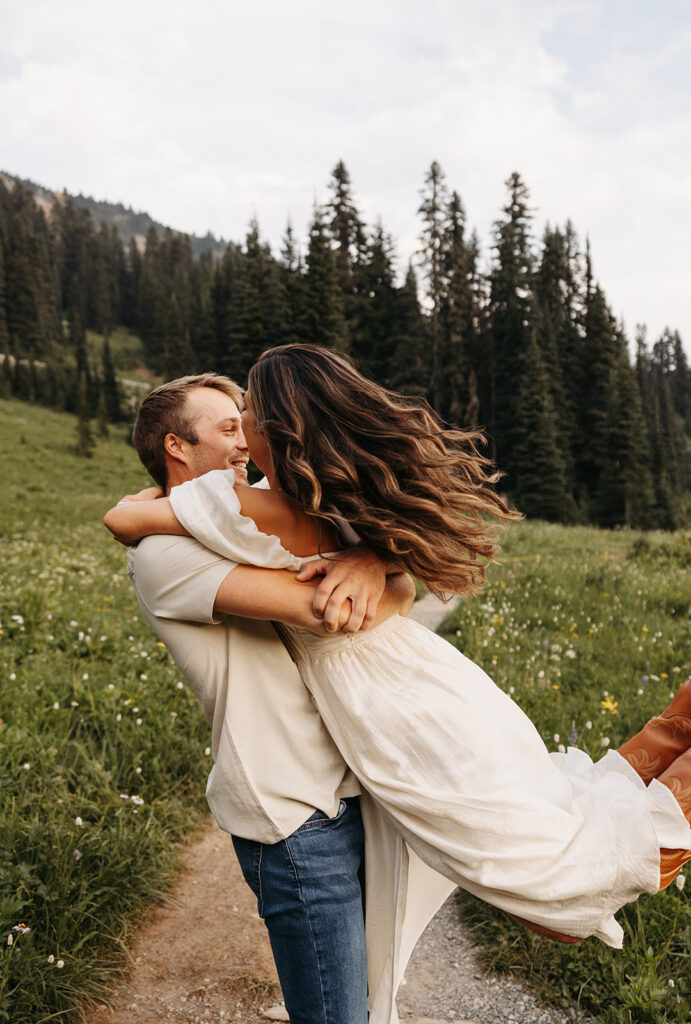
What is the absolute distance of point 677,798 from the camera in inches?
69.9

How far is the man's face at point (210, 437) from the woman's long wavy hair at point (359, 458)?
0.43 metres

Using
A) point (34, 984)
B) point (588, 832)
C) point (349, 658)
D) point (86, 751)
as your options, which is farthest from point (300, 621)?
point (86, 751)

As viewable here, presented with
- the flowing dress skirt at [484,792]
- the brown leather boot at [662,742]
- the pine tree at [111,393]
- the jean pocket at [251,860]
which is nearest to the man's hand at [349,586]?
the flowing dress skirt at [484,792]

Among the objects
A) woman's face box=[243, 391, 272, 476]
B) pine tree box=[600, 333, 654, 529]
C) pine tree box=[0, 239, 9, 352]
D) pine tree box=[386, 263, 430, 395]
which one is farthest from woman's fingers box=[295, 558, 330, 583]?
pine tree box=[0, 239, 9, 352]

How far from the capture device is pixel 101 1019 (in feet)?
10.6

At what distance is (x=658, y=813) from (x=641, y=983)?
71.4 inches

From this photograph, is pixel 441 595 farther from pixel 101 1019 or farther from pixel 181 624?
pixel 101 1019

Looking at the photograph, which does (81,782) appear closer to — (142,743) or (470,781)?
(142,743)

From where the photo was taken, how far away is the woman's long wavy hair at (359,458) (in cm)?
184

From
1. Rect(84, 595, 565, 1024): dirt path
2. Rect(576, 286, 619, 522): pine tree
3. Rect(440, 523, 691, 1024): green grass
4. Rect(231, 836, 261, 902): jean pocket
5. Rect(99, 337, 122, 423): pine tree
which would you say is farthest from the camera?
Rect(99, 337, 122, 423): pine tree

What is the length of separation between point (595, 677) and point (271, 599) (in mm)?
5257

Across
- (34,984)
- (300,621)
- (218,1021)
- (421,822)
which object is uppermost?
(300,621)

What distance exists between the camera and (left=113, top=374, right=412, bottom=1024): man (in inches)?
72.6

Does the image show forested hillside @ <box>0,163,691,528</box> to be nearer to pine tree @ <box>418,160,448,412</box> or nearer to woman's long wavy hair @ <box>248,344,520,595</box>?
pine tree @ <box>418,160,448,412</box>
